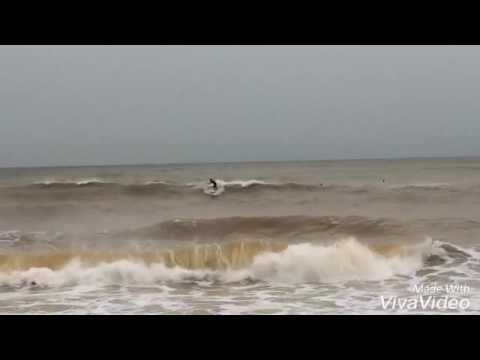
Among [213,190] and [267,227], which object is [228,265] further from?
[213,190]

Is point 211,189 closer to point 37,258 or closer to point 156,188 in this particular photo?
point 156,188

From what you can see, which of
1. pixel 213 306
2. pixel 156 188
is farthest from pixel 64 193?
pixel 213 306

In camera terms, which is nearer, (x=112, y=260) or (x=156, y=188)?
(x=112, y=260)

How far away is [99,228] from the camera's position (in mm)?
9703

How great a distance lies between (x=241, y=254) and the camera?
276 inches

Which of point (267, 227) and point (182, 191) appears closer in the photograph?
point (267, 227)

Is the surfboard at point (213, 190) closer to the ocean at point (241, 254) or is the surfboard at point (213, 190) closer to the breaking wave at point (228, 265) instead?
the ocean at point (241, 254)

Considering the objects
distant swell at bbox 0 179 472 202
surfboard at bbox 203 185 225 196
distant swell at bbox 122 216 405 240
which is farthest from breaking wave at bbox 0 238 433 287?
surfboard at bbox 203 185 225 196

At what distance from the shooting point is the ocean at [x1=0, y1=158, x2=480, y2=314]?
4.82 m

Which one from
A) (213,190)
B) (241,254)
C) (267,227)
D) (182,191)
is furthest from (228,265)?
(182,191)

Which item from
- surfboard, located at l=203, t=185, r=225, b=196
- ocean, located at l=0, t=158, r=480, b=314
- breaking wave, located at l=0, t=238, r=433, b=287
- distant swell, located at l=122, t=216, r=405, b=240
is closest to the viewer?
ocean, located at l=0, t=158, r=480, b=314

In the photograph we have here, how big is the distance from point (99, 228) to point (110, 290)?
4568mm

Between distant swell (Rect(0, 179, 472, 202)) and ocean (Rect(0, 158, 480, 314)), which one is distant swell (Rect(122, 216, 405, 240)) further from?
distant swell (Rect(0, 179, 472, 202))

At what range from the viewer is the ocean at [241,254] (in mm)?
4816
